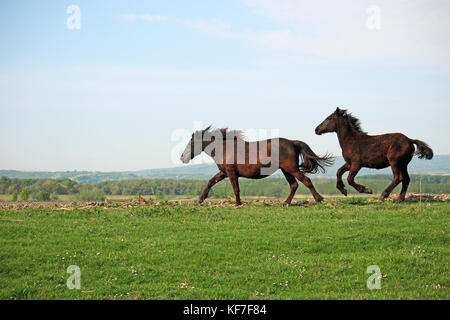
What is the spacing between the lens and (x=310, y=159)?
1842 cm

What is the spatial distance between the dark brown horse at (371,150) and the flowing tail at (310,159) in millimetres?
695

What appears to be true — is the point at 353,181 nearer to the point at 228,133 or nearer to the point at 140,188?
the point at 228,133

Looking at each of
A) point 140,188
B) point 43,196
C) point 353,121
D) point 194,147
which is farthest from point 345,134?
point 140,188

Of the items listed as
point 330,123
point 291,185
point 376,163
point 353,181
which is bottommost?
point 291,185

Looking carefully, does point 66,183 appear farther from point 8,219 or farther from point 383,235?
point 383,235

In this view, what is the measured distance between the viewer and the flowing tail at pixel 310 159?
1841 centimetres

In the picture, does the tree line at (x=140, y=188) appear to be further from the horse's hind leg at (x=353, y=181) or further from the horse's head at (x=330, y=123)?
the horse's head at (x=330, y=123)

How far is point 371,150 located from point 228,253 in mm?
8914

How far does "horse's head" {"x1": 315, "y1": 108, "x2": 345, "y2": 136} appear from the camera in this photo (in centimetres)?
1928

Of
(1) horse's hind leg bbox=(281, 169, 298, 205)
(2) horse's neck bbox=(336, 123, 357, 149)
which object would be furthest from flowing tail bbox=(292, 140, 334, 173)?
(2) horse's neck bbox=(336, 123, 357, 149)

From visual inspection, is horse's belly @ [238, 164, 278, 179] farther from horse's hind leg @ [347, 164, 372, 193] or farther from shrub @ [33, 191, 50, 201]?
shrub @ [33, 191, 50, 201]

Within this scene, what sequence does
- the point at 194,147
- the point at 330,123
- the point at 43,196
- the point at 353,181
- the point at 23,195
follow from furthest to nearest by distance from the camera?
the point at 23,195
the point at 43,196
the point at 194,147
the point at 330,123
the point at 353,181

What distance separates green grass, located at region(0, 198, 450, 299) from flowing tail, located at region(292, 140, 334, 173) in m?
2.34

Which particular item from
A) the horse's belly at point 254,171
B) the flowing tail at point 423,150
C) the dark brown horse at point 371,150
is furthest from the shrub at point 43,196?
the flowing tail at point 423,150
